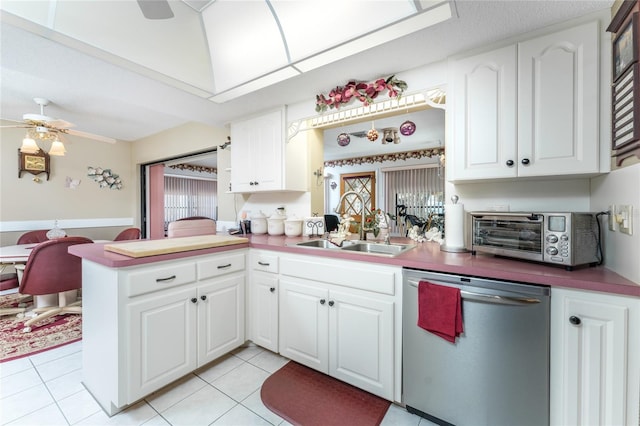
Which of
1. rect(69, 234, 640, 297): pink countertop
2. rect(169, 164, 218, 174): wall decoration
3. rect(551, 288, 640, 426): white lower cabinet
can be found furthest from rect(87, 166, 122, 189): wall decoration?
rect(551, 288, 640, 426): white lower cabinet

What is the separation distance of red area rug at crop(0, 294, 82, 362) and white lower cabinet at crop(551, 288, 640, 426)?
3.49m

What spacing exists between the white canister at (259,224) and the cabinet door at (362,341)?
54.6 inches

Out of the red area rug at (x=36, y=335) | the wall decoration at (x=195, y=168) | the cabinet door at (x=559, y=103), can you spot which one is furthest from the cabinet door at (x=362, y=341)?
the wall decoration at (x=195, y=168)

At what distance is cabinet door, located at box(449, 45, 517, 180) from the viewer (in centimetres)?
150

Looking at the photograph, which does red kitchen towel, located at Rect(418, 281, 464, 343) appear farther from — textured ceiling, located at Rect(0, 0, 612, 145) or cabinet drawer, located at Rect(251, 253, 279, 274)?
textured ceiling, located at Rect(0, 0, 612, 145)

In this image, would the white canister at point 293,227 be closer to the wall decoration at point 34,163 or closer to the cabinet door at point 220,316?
the cabinet door at point 220,316

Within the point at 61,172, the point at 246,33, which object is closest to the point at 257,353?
the point at 246,33

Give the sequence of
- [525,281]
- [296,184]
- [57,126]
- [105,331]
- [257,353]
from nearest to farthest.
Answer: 1. [525,281]
2. [105,331]
3. [257,353]
4. [296,184]
5. [57,126]

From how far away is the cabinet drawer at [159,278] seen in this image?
1465 mm

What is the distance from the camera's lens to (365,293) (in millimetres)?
1594

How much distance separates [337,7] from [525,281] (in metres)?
1.72

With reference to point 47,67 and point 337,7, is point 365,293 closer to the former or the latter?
point 337,7

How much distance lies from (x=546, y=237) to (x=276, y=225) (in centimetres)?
209

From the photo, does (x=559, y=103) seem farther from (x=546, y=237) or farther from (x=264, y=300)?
(x=264, y=300)
